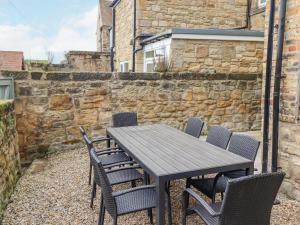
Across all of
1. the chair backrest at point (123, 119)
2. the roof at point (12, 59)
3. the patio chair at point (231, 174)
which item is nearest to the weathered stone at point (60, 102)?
the chair backrest at point (123, 119)

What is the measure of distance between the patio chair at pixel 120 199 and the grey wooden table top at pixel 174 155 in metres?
0.23

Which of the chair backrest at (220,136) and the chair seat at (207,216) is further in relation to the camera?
the chair backrest at (220,136)

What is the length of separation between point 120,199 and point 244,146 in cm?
143

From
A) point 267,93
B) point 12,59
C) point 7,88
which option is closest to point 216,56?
point 267,93

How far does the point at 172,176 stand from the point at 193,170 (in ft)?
0.72

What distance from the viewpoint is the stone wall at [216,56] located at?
6301 mm

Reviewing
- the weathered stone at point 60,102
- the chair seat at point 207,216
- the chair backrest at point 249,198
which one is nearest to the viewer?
the chair backrest at point 249,198

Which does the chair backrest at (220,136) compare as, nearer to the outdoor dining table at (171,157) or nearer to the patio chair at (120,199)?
the outdoor dining table at (171,157)

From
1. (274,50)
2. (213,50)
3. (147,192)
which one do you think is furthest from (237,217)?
(213,50)

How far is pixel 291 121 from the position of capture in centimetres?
330

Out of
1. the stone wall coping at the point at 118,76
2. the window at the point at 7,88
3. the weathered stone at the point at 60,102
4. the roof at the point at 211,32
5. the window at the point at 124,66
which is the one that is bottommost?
the weathered stone at the point at 60,102

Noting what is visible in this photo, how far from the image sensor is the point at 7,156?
3.64 metres

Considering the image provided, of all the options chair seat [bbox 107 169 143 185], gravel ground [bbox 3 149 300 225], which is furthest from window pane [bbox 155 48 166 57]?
chair seat [bbox 107 169 143 185]

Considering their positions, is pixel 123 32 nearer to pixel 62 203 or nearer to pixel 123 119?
pixel 123 119
